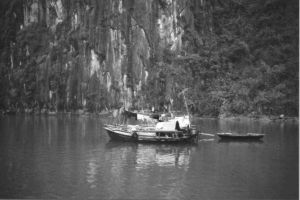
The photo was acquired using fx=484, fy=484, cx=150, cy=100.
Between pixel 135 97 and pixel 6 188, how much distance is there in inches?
1814

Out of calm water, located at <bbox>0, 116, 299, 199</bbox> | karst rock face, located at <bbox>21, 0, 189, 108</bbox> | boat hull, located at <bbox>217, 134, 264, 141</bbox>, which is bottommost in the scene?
calm water, located at <bbox>0, 116, 299, 199</bbox>

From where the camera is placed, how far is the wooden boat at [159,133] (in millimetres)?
27688

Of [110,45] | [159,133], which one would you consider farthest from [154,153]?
[110,45]

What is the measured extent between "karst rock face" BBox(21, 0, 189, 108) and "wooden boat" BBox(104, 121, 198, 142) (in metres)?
32.3

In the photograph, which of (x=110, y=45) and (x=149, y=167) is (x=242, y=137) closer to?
(x=149, y=167)

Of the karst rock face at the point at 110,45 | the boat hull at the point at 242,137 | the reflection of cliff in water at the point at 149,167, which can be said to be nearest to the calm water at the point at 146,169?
the reflection of cliff in water at the point at 149,167

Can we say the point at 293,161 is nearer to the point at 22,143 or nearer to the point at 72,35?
the point at 22,143

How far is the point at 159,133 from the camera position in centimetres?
2784

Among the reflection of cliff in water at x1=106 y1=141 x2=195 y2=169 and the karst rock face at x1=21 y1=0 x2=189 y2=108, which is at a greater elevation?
the karst rock face at x1=21 y1=0 x2=189 y2=108

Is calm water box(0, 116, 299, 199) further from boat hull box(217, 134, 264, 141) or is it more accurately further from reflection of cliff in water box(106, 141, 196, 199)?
boat hull box(217, 134, 264, 141)

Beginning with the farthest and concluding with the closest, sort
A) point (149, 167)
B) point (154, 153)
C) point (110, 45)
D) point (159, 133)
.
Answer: point (110, 45) < point (159, 133) < point (154, 153) < point (149, 167)

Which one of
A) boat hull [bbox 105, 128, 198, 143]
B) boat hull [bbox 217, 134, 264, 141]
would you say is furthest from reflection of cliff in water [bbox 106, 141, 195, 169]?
boat hull [bbox 217, 134, 264, 141]

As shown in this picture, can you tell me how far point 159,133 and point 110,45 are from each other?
36.7 metres

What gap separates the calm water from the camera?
15.0m
